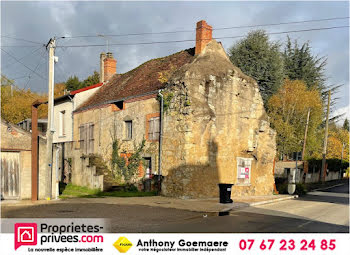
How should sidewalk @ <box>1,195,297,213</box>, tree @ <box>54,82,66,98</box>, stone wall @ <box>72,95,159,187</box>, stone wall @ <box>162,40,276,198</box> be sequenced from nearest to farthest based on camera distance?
sidewalk @ <box>1,195,297,213</box> → stone wall @ <box>162,40,276,198</box> → stone wall @ <box>72,95,159,187</box> → tree @ <box>54,82,66,98</box>

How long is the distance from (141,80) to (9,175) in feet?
35.4

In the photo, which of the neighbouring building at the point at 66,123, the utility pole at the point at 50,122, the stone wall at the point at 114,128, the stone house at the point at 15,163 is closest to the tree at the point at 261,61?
the neighbouring building at the point at 66,123

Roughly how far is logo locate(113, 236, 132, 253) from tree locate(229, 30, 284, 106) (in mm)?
28095

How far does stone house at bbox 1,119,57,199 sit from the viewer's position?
13.7m

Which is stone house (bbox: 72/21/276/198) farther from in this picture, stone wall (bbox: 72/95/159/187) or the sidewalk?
the sidewalk

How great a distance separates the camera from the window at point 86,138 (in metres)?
23.2

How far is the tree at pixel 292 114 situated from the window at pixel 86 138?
59.7 feet

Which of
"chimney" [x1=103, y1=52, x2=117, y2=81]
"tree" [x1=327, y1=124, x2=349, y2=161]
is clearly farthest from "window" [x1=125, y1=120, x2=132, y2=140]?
"tree" [x1=327, y1=124, x2=349, y2=161]

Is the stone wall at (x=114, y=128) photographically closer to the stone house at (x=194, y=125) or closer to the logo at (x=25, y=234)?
the stone house at (x=194, y=125)

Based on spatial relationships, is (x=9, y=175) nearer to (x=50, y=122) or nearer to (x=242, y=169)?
(x=50, y=122)

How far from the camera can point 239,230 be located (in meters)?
9.20

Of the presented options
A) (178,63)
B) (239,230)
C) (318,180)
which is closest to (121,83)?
(178,63)

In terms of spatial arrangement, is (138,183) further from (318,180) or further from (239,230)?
(318,180)

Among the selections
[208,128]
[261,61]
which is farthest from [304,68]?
[208,128]
